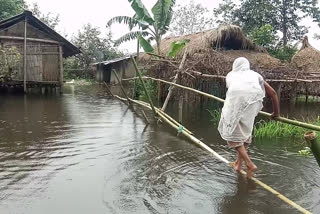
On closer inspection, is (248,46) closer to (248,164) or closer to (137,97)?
(137,97)

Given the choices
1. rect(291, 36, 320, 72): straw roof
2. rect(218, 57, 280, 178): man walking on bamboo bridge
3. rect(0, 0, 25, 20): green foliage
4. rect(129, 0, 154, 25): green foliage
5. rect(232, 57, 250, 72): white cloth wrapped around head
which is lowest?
rect(218, 57, 280, 178): man walking on bamboo bridge

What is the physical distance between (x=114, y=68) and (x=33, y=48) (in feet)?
46.5

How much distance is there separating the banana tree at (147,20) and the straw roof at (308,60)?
602 cm

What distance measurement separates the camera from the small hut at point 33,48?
15719 millimetres

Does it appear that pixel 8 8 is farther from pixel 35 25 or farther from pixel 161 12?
pixel 161 12

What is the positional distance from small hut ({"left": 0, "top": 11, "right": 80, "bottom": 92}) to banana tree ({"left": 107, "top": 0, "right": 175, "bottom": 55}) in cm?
304

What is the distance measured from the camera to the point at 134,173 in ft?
16.5

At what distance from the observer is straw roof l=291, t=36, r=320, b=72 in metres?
15.8

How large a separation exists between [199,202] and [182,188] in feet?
1.55

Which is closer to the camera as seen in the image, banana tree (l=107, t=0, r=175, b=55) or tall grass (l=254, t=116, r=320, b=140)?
tall grass (l=254, t=116, r=320, b=140)

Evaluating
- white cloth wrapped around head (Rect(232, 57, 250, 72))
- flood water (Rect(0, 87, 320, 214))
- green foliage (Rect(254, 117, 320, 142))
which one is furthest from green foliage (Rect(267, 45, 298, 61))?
white cloth wrapped around head (Rect(232, 57, 250, 72))

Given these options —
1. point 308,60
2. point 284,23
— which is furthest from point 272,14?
point 308,60

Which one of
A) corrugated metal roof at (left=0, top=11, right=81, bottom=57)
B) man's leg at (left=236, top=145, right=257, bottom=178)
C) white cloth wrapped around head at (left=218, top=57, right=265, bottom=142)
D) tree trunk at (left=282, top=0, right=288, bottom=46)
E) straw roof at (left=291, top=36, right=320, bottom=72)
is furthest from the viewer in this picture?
tree trunk at (left=282, top=0, right=288, bottom=46)

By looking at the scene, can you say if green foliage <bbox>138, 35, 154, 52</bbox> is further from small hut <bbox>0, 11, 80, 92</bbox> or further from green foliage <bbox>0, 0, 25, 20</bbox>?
green foliage <bbox>0, 0, 25, 20</bbox>
